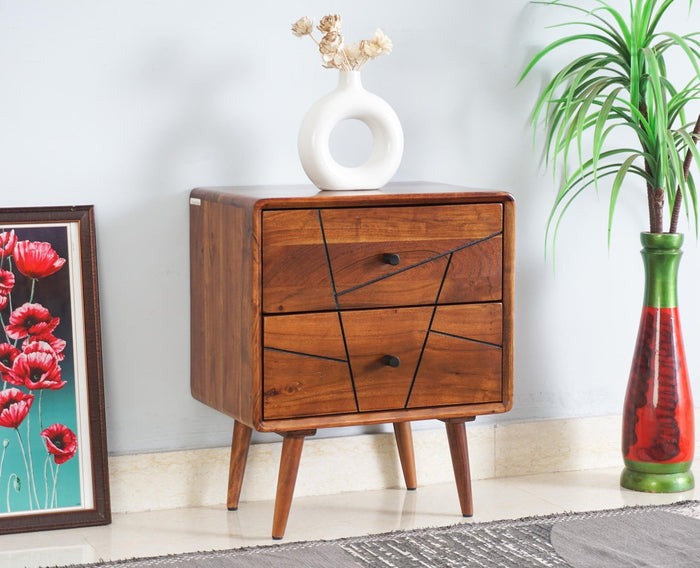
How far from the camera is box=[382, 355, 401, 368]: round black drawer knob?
90.8 inches

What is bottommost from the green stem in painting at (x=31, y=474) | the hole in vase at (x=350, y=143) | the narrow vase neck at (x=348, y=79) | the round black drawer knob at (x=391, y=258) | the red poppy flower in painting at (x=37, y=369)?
the green stem in painting at (x=31, y=474)

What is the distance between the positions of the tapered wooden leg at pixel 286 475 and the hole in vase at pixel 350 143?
715 mm

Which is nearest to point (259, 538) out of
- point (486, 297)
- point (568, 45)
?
point (486, 297)

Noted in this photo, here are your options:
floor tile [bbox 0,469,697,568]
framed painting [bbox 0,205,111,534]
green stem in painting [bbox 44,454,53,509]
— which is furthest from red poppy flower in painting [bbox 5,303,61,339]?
floor tile [bbox 0,469,697,568]

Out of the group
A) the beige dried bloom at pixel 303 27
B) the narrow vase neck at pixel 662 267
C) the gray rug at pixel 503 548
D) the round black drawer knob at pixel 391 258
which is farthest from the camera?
the narrow vase neck at pixel 662 267

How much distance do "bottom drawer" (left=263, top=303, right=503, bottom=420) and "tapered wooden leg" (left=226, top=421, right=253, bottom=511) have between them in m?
0.30

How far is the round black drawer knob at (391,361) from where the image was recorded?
2.31 meters

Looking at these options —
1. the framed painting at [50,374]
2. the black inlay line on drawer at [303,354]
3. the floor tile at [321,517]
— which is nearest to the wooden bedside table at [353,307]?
the black inlay line on drawer at [303,354]

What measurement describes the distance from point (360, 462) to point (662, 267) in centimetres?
87

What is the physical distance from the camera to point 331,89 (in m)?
2.66

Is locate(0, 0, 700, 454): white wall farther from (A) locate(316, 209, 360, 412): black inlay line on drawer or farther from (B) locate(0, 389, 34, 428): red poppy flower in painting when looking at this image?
(A) locate(316, 209, 360, 412): black inlay line on drawer

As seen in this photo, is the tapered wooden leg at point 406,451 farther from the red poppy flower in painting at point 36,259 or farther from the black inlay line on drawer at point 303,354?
the red poppy flower in painting at point 36,259

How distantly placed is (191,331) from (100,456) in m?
0.35

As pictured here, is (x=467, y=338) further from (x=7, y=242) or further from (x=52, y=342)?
(x=7, y=242)
